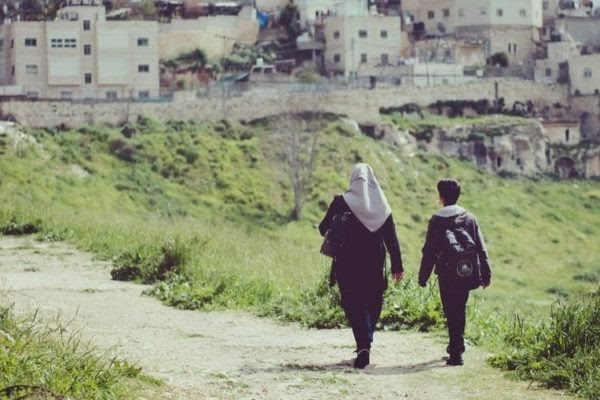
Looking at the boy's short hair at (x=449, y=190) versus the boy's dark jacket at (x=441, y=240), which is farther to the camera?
the boy's short hair at (x=449, y=190)

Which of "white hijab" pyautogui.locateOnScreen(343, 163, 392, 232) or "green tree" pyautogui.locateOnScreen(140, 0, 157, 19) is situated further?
"green tree" pyautogui.locateOnScreen(140, 0, 157, 19)

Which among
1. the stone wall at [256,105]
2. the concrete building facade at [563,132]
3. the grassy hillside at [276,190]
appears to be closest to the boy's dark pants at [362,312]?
the grassy hillside at [276,190]

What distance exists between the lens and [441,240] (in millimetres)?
10344

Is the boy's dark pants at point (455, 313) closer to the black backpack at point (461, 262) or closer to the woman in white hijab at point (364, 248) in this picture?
the black backpack at point (461, 262)

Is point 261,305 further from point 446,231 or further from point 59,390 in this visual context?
point 59,390

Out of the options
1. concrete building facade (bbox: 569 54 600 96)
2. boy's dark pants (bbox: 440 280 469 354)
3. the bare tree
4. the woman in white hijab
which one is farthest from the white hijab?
concrete building facade (bbox: 569 54 600 96)

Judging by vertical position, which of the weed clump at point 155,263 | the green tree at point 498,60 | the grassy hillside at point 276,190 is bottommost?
the grassy hillside at point 276,190

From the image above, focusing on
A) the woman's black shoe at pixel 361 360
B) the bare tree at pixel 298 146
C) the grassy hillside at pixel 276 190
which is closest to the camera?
the woman's black shoe at pixel 361 360

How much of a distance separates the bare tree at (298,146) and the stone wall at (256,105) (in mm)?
949

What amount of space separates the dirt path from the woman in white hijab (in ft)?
1.56

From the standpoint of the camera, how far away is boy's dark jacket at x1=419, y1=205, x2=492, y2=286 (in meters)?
10.3

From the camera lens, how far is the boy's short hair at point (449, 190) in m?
10.4

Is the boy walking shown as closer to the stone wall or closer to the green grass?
the green grass

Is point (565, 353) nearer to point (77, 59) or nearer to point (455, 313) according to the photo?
point (455, 313)
